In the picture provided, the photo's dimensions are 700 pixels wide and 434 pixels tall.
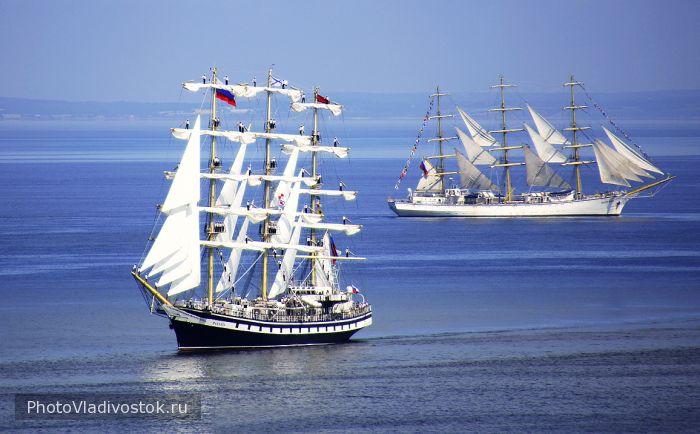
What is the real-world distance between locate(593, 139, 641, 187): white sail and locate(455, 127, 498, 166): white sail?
1223 cm

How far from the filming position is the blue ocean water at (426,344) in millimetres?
50594

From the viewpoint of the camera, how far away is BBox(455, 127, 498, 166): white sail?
459ft

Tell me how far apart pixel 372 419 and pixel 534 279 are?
123 ft

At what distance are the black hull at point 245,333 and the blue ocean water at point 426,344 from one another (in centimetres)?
117

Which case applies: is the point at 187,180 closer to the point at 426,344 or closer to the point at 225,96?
the point at 225,96

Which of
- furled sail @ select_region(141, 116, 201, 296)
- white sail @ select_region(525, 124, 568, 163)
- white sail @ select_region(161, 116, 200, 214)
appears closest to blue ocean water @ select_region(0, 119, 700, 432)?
furled sail @ select_region(141, 116, 201, 296)

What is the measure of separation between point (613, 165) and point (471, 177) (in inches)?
576

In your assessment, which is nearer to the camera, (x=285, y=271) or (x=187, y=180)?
(x=187, y=180)

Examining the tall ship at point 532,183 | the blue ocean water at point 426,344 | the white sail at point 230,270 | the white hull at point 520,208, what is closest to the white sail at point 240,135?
the white sail at point 230,270

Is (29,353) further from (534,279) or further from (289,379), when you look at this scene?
(534,279)

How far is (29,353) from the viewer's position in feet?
→ 196

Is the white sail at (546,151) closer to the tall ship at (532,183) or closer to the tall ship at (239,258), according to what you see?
the tall ship at (532,183)

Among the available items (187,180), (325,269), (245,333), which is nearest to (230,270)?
(325,269)

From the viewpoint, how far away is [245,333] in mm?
61938
